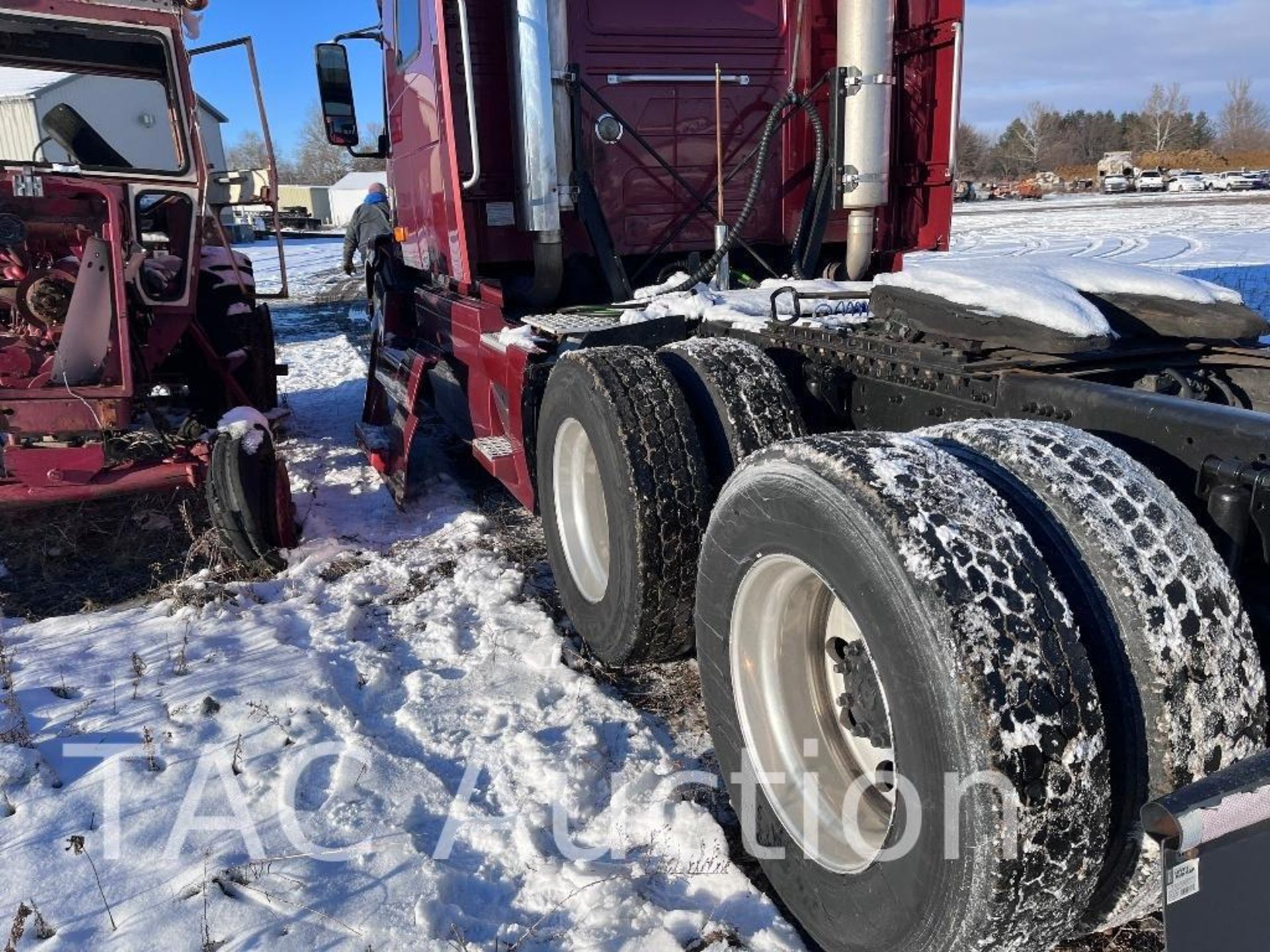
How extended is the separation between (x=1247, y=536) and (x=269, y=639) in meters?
3.16

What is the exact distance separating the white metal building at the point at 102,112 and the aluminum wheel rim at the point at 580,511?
3.40 metres

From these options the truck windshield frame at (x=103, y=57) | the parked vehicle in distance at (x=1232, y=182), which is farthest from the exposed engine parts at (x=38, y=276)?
the parked vehicle in distance at (x=1232, y=182)

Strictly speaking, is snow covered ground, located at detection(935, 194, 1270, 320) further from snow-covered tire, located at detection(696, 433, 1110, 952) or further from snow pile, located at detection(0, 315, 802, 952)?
snow pile, located at detection(0, 315, 802, 952)

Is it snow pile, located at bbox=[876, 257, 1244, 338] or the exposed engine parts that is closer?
snow pile, located at bbox=[876, 257, 1244, 338]

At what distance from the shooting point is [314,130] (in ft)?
228

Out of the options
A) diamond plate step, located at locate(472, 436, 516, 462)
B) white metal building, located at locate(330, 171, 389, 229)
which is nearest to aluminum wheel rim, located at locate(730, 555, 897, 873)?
diamond plate step, located at locate(472, 436, 516, 462)

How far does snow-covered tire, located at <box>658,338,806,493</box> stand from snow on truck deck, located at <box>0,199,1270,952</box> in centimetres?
90

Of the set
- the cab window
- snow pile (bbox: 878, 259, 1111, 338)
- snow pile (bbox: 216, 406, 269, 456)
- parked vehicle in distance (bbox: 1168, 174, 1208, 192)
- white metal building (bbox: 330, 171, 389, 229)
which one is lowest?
snow pile (bbox: 216, 406, 269, 456)

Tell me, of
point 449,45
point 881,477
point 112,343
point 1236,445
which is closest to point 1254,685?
point 1236,445

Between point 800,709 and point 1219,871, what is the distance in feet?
3.67

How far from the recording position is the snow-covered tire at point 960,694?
1.51 metres

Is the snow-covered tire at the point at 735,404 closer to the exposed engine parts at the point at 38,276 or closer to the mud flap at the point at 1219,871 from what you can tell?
the mud flap at the point at 1219,871

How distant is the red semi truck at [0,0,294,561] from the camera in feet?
14.4

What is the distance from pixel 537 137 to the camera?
4.43 meters
